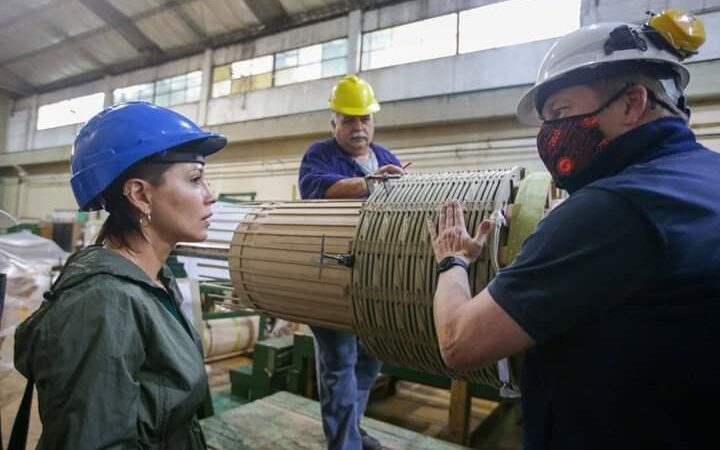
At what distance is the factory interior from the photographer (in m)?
0.81

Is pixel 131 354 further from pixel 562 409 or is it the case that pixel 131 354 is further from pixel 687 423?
pixel 687 423

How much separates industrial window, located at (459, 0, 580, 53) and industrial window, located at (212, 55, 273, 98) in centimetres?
371

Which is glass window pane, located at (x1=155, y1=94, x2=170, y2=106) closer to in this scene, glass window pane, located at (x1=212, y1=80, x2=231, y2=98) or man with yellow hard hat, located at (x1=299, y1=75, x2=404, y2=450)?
glass window pane, located at (x1=212, y1=80, x2=231, y2=98)

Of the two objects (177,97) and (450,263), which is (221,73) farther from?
(450,263)

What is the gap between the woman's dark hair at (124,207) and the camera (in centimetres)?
95

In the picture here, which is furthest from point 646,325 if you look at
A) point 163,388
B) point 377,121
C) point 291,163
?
point 291,163

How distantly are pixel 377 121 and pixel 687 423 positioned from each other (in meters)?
5.79

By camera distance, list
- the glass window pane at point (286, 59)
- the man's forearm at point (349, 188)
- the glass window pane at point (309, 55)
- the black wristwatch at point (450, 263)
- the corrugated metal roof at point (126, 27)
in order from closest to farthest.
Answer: the black wristwatch at point (450, 263)
the man's forearm at point (349, 188)
the glass window pane at point (309, 55)
the corrugated metal roof at point (126, 27)
the glass window pane at point (286, 59)

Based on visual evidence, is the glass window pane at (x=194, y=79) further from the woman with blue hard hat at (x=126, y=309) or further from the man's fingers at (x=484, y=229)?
the man's fingers at (x=484, y=229)

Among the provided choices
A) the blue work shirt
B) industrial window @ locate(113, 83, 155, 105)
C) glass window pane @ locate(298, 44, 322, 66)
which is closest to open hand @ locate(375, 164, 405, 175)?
the blue work shirt

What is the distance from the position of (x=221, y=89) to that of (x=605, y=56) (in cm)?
861

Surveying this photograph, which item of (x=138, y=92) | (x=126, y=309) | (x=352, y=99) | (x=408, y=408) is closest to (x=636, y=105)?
(x=126, y=309)

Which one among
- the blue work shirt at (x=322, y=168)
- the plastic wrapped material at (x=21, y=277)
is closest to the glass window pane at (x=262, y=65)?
the plastic wrapped material at (x=21, y=277)

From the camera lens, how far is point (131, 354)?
0.76 meters
